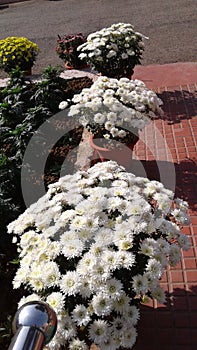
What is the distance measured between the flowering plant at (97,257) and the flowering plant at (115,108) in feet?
4.50

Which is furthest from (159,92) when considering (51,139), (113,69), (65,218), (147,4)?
(147,4)

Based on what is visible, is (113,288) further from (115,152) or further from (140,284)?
(115,152)

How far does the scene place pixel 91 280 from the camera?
1.80m

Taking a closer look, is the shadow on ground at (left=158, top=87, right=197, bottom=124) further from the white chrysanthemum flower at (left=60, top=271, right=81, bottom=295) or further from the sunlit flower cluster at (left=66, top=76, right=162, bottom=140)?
A: the white chrysanthemum flower at (left=60, top=271, right=81, bottom=295)

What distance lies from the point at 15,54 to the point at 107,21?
548 cm

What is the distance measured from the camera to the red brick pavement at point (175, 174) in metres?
2.53

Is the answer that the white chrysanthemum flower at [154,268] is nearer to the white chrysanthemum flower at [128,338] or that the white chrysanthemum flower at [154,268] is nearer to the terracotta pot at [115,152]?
the white chrysanthemum flower at [128,338]

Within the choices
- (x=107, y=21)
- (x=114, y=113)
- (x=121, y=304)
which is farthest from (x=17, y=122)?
(x=107, y=21)

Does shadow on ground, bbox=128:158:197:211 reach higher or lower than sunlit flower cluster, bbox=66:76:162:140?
lower

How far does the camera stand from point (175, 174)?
4.05 meters

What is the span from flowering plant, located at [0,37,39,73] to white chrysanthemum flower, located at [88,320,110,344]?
18.2 ft

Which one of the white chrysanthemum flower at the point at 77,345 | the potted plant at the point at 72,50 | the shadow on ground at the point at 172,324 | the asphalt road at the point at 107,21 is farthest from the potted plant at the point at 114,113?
the asphalt road at the point at 107,21

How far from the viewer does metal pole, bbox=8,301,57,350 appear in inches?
39.0

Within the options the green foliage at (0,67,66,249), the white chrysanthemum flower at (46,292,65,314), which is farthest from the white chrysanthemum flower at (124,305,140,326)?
the green foliage at (0,67,66,249)
